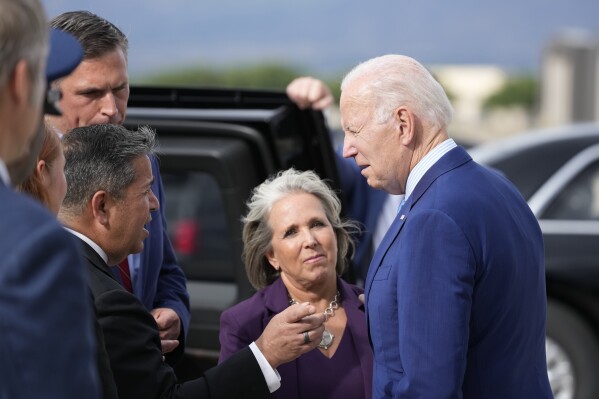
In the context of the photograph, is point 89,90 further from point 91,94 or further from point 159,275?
point 159,275

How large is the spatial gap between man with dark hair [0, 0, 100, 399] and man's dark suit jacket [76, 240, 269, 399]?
2.53ft

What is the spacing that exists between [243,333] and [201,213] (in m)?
5.74

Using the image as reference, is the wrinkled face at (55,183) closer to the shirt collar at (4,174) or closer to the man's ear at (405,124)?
the shirt collar at (4,174)

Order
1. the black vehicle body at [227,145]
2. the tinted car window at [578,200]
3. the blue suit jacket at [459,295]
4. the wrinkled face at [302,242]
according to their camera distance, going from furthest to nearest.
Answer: the tinted car window at [578,200], the black vehicle body at [227,145], the wrinkled face at [302,242], the blue suit jacket at [459,295]

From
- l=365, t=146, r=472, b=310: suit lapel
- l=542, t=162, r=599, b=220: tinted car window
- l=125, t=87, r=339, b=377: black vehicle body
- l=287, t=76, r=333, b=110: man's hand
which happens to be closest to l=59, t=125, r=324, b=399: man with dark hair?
l=365, t=146, r=472, b=310: suit lapel

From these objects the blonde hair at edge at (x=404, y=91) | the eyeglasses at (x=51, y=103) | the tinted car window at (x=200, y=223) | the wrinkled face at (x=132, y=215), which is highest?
the eyeglasses at (x=51, y=103)

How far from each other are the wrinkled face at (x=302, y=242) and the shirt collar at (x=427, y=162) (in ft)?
2.10

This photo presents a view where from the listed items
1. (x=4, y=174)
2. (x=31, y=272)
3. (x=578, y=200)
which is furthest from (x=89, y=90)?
(x=578, y=200)

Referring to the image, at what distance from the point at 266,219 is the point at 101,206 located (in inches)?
33.0

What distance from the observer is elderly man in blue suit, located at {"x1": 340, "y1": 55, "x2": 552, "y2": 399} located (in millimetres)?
2510

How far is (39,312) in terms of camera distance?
1.53m

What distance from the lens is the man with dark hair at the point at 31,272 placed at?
153 cm

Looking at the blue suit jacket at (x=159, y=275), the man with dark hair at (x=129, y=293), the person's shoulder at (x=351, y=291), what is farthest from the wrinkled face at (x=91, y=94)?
the person's shoulder at (x=351, y=291)

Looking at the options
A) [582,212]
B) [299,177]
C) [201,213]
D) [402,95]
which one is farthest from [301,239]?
[201,213]
